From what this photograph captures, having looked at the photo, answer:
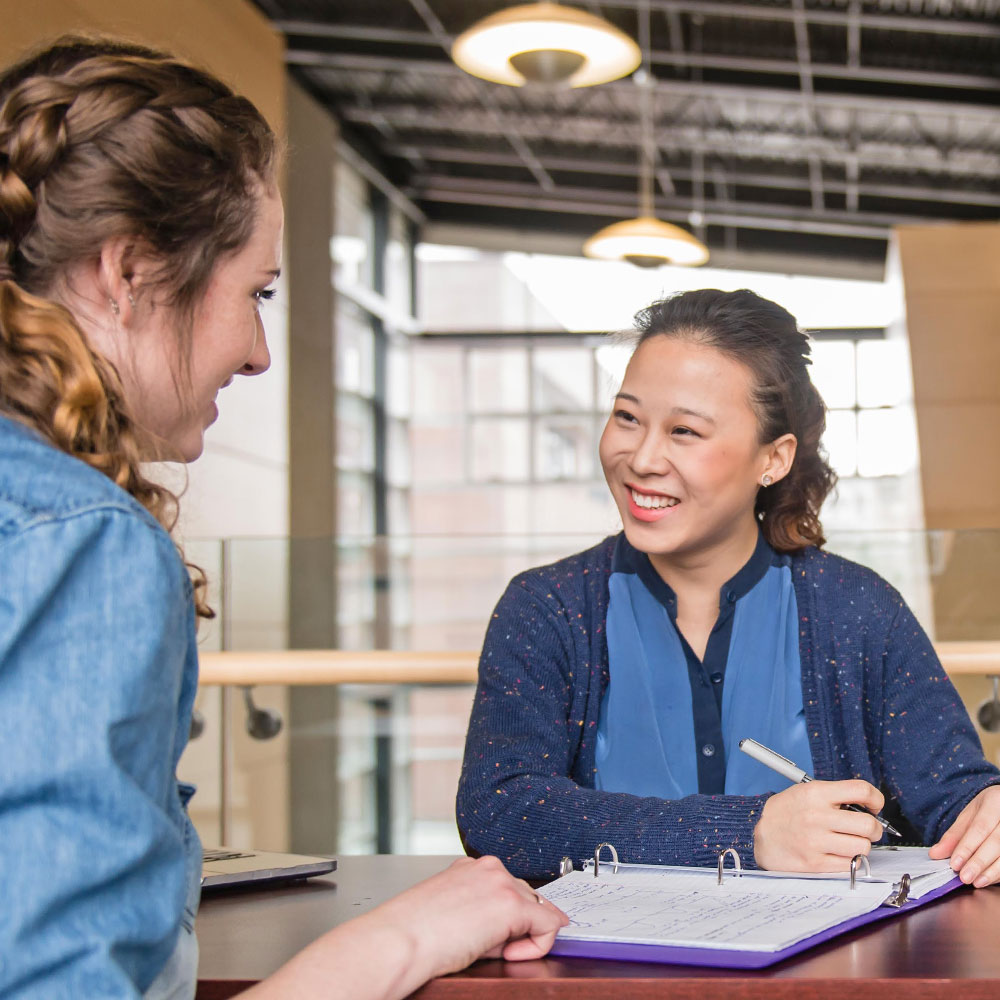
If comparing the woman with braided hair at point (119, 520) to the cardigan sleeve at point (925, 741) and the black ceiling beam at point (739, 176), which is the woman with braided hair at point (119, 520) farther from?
the black ceiling beam at point (739, 176)

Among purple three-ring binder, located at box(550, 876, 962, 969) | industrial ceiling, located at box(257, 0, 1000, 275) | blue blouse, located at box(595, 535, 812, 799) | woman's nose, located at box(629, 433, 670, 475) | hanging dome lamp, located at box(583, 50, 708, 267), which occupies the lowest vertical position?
purple three-ring binder, located at box(550, 876, 962, 969)

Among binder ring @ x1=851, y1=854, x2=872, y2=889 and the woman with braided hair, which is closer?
the woman with braided hair

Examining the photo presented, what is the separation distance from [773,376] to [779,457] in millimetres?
123

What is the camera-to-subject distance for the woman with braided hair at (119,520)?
2.01 ft

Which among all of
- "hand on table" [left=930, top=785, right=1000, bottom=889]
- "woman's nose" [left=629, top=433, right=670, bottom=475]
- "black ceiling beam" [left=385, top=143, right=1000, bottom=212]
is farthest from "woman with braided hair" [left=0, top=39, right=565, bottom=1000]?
"black ceiling beam" [left=385, top=143, right=1000, bottom=212]

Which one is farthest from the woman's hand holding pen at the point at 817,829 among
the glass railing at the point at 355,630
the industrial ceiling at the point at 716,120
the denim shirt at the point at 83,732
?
the industrial ceiling at the point at 716,120

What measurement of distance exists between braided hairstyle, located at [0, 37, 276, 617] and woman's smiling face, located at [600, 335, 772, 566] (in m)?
0.95

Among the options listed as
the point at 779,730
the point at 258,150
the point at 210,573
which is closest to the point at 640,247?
the point at 210,573

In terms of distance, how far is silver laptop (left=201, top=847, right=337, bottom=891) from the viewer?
1.21 m

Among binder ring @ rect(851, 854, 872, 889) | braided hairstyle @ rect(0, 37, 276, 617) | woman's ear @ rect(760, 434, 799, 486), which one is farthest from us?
woman's ear @ rect(760, 434, 799, 486)

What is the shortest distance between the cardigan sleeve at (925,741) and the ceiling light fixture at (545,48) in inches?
131

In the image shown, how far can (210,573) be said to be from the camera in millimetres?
3270

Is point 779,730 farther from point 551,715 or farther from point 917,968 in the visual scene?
point 917,968

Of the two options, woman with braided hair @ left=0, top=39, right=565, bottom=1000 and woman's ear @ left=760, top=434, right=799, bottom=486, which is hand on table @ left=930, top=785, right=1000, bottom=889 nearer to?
woman with braided hair @ left=0, top=39, right=565, bottom=1000
